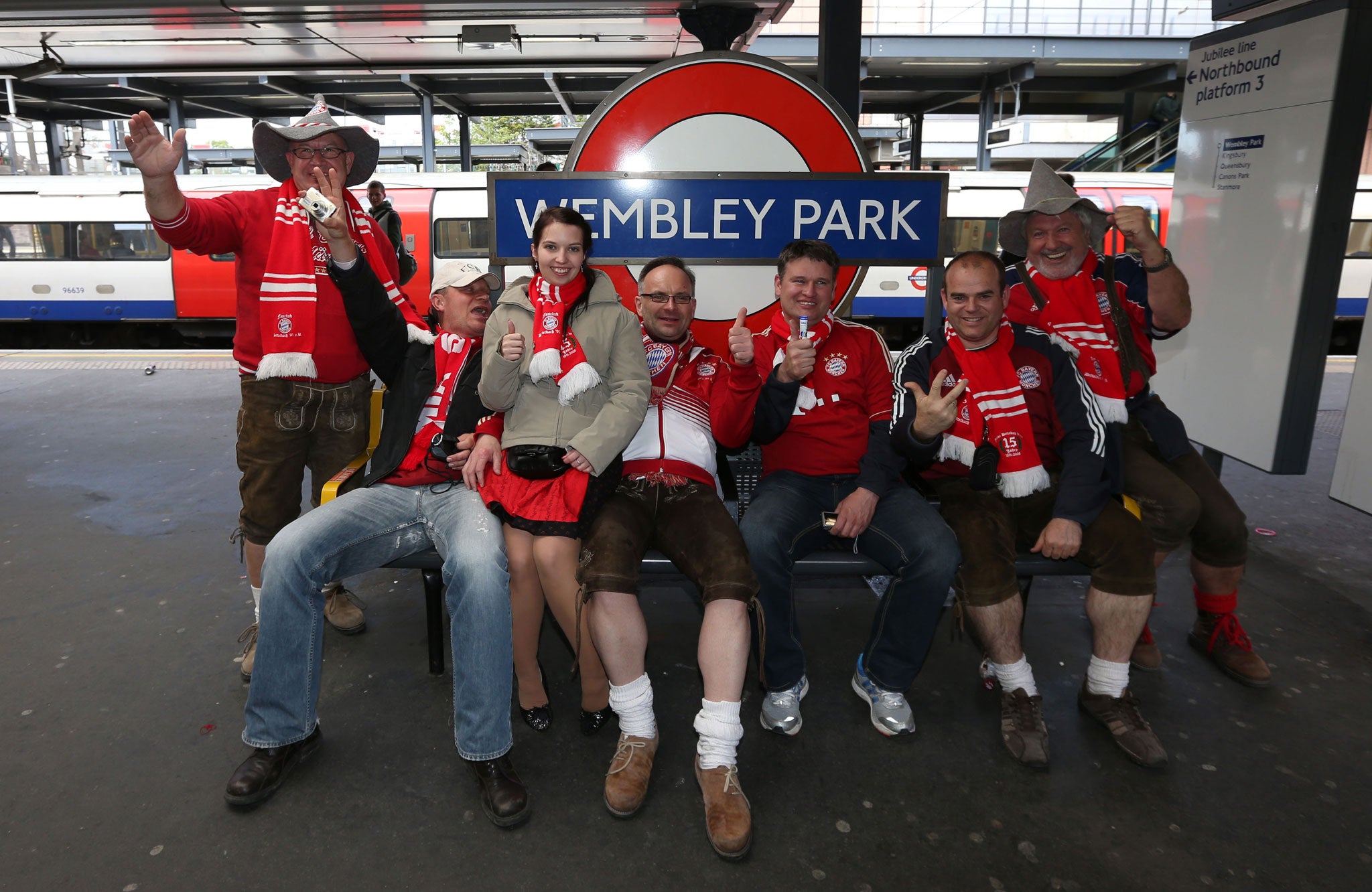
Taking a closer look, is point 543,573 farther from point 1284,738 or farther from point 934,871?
point 1284,738

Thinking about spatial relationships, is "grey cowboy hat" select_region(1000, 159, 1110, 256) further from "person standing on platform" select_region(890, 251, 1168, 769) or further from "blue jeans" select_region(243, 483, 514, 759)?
"blue jeans" select_region(243, 483, 514, 759)

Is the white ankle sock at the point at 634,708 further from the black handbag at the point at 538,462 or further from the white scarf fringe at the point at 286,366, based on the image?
the white scarf fringe at the point at 286,366

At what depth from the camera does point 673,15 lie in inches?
172

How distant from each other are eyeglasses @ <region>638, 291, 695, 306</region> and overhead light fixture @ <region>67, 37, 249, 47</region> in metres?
5.31

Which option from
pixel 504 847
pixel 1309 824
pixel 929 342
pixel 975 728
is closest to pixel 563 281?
pixel 929 342

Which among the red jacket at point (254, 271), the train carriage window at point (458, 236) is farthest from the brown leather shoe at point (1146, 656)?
the train carriage window at point (458, 236)

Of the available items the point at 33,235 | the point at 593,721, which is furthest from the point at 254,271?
the point at 33,235

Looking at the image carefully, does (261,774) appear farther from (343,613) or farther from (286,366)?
(286,366)

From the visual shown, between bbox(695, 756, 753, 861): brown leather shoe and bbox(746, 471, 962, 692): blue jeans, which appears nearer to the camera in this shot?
bbox(695, 756, 753, 861): brown leather shoe

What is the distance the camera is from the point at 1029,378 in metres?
2.74

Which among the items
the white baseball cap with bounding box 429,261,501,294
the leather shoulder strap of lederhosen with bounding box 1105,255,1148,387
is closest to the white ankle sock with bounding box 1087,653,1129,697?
the leather shoulder strap of lederhosen with bounding box 1105,255,1148,387

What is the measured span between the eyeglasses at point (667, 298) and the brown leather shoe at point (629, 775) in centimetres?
133

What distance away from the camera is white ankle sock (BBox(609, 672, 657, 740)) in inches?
91.7

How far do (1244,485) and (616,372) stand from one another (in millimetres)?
4248
